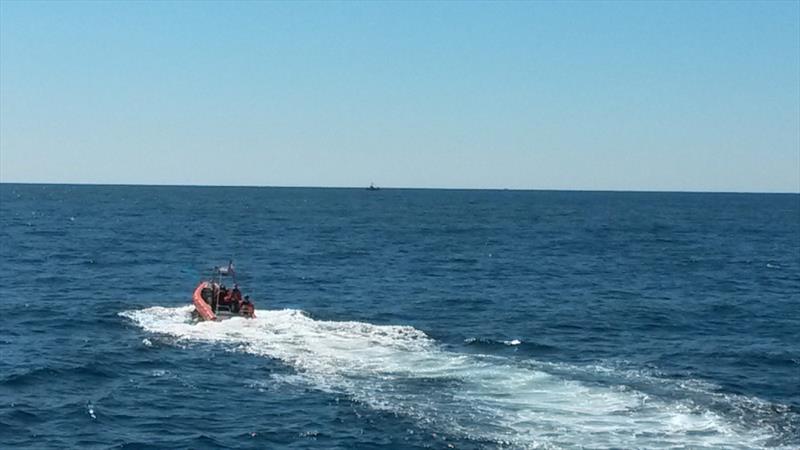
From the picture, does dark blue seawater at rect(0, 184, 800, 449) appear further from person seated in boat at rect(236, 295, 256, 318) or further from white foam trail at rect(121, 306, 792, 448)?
person seated in boat at rect(236, 295, 256, 318)

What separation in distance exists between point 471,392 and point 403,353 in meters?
7.77

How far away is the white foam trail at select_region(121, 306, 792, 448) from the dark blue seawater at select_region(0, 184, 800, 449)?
134 mm

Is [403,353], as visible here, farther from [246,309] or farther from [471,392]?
Answer: [246,309]

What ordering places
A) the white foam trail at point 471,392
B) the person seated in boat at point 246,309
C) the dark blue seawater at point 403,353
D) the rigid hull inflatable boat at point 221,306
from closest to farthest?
the white foam trail at point 471,392 < the dark blue seawater at point 403,353 < the rigid hull inflatable boat at point 221,306 < the person seated in boat at point 246,309

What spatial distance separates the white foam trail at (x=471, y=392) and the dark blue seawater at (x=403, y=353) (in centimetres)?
13

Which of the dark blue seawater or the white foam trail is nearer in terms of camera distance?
the white foam trail

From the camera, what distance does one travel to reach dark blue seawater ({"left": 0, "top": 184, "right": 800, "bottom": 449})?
103 feet

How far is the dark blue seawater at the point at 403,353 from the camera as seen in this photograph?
1241 inches

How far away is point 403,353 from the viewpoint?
43.2 m

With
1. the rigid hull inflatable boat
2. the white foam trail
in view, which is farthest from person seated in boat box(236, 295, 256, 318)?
the white foam trail

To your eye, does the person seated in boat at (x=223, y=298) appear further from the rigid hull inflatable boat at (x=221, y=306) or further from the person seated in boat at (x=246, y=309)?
the person seated in boat at (x=246, y=309)

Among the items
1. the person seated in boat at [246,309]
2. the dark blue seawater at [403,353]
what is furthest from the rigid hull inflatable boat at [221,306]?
the dark blue seawater at [403,353]

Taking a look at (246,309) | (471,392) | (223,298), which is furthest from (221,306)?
(471,392)

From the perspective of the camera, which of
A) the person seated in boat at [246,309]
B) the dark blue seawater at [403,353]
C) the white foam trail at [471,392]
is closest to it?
the white foam trail at [471,392]
